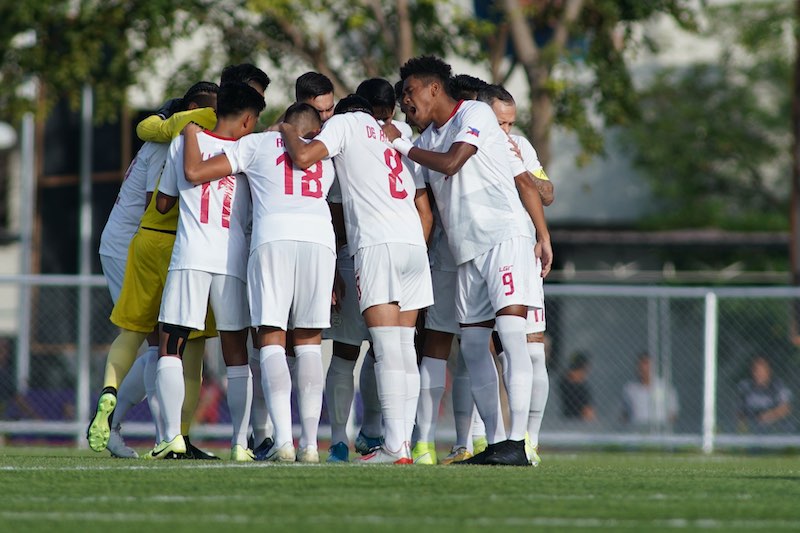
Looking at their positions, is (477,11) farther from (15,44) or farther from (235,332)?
(235,332)

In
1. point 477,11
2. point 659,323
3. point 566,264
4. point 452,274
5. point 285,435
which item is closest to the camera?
point 285,435

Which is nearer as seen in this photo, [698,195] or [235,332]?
[235,332]

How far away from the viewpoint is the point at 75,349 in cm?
1655

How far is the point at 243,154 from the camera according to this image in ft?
25.2

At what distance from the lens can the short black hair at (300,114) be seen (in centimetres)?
799

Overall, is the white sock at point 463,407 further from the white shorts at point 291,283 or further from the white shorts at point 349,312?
the white shorts at point 291,283

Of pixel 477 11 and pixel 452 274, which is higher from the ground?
pixel 477 11

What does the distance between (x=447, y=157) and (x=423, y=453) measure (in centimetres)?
169

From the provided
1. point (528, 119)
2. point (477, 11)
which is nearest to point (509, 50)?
point (477, 11)

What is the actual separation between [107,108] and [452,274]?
9325 mm

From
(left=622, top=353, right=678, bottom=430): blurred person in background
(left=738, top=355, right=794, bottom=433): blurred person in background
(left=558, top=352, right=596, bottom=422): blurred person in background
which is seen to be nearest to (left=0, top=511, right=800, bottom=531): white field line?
(left=622, top=353, right=678, bottom=430): blurred person in background

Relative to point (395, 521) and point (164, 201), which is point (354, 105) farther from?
point (395, 521)

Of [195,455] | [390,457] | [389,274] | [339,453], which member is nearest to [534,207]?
[389,274]

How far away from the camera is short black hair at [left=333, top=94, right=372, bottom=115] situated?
798 cm
